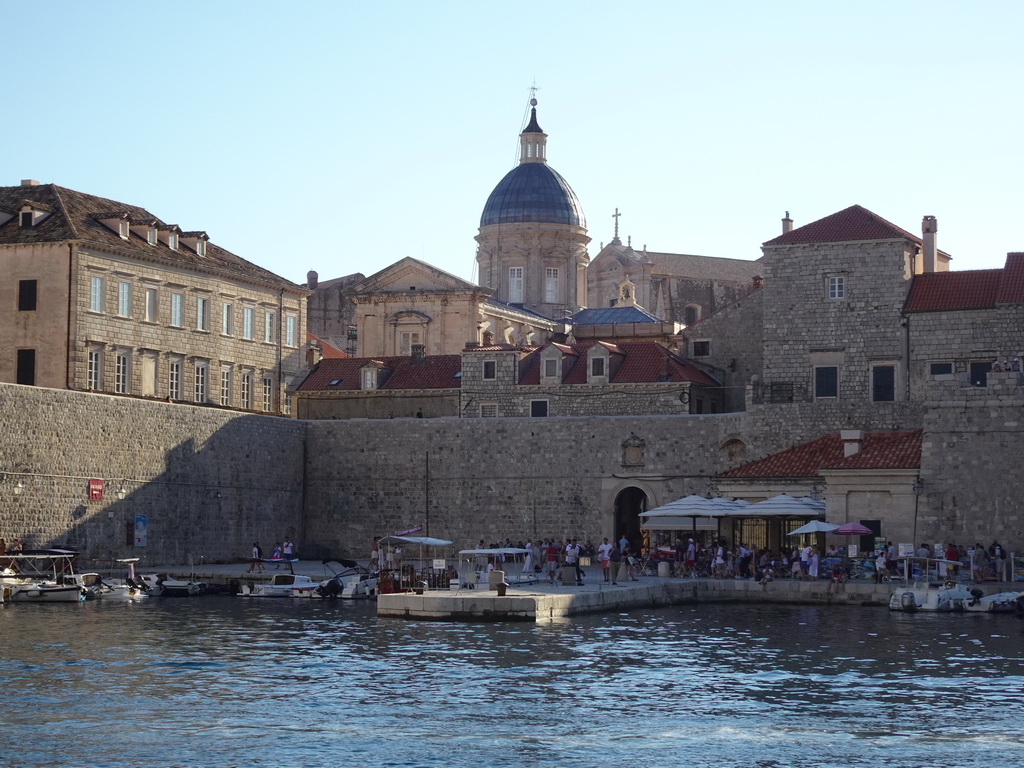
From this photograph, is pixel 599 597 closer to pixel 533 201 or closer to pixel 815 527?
pixel 815 527

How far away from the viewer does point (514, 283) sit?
74.5 m

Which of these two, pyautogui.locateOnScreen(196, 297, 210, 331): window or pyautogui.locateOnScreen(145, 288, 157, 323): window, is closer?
pyautogui.locateOnScreen(145, 288, 157, 323): window

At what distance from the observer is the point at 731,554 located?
3897cm

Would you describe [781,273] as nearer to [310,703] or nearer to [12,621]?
[12,621]

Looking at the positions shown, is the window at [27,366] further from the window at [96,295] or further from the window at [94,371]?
the window at [96,295]

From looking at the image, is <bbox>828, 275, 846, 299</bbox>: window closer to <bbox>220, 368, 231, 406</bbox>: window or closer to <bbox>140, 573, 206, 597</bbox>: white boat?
<bbox>140, 573, 206, 597</bbox>: white boat

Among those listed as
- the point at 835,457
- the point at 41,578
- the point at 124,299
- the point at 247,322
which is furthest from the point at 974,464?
the point at 247,322

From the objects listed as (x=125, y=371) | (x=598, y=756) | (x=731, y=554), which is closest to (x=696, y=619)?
(x=731, y=554)

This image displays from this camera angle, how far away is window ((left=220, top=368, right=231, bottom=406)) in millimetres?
51938

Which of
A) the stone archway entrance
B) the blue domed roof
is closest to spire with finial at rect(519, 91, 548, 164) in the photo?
the blue domed roof

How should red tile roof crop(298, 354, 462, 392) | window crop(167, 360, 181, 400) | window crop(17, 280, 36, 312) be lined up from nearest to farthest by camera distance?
window crop(17, 280, 36, 312)
window crop(167, 360, 181, 400)
red tile roof crop(298, 354, 462, 392)

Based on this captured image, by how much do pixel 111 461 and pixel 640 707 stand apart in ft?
72.3

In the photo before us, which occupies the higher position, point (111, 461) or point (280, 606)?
point (111, 461)

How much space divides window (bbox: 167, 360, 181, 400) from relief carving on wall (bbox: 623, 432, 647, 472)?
13.7 m
